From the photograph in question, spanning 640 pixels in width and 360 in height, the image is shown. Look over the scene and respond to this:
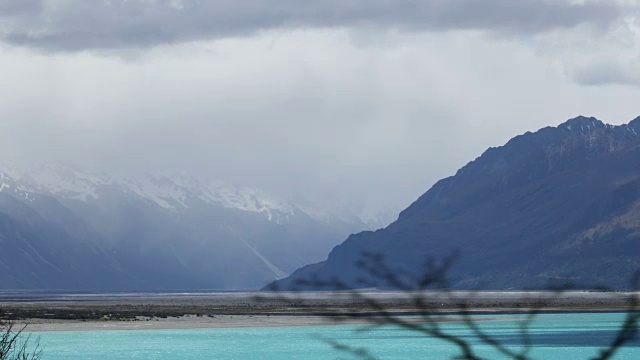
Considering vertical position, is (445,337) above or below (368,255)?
below

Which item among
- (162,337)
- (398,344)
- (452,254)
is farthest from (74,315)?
(452,254)

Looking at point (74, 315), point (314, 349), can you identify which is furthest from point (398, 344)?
point (74, 315)

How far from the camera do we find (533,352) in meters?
94.6

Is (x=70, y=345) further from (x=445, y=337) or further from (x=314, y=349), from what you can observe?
(x=445, y=337)

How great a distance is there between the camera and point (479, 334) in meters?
7.34

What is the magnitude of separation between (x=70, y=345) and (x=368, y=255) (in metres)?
107

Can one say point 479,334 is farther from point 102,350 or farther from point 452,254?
point 102,350

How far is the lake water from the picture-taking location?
96812 mm

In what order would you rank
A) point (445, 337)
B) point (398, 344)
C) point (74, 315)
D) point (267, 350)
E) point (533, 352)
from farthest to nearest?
1. point (74, 315)
2. point (398, 344)
3. point (267, 350)
4. point (533, 352)
5. point (445, 337)

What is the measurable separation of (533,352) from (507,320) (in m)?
54.2

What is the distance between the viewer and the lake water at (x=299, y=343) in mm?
96812

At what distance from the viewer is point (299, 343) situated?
112375mm

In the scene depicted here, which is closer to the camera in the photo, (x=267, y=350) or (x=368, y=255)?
(x=368, y=255)

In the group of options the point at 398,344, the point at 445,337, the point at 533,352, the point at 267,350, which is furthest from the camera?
the point at 398,344
